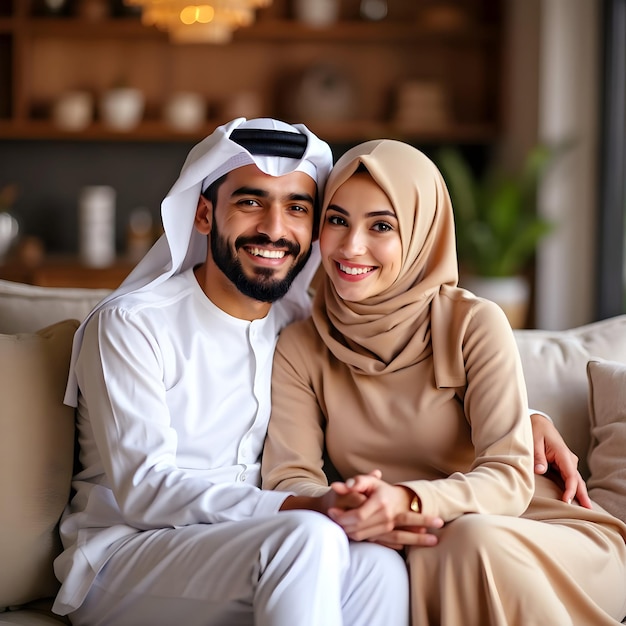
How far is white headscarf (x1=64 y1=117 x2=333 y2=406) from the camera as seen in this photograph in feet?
6.69

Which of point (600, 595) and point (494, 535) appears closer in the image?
point (494, 535)

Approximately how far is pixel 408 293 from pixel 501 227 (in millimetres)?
3412

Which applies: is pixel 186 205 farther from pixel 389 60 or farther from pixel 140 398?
pixel 389 60

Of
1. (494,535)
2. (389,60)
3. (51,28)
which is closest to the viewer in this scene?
(494,535)

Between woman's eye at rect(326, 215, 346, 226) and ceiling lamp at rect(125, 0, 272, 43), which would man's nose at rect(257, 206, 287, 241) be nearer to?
woman's eye at rect(326, 215, 346, 226)

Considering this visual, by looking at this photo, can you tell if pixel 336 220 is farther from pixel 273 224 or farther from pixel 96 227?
pixel 96 227

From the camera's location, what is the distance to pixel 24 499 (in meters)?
1.99

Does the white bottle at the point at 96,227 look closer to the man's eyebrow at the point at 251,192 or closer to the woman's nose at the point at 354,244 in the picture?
the man's eyebrow at the point at 251,192

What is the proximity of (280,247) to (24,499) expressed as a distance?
72 centimetres

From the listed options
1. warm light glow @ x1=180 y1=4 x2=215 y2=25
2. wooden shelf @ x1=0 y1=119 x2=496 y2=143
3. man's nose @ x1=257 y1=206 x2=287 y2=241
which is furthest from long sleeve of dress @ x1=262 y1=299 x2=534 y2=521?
Answer: wooden shelf @ x1=0 y1=119 x2=496 y2=143

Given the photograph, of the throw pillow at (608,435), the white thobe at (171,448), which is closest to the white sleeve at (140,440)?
the white thobe at (171,448)

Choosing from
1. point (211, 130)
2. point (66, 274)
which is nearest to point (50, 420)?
point (66, 274)

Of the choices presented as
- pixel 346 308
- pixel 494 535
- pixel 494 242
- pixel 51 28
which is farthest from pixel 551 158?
pixel 494 535

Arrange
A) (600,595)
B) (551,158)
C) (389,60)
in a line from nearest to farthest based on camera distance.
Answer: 1. (600,595)
2. (551,158)
3. (389,60)
